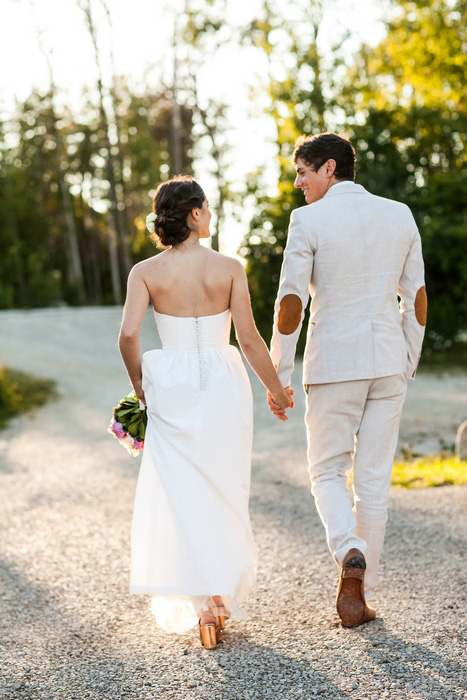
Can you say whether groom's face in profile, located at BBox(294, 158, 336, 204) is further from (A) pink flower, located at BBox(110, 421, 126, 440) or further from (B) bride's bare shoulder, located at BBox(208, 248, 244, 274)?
(A) pink flower, located at BBox(110, 421, 126, 440)

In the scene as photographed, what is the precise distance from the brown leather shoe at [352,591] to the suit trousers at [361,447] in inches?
6.3

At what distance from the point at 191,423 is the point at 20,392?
472 inches

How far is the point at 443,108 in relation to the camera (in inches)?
795

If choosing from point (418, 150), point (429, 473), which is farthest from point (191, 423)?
point (418, 150)

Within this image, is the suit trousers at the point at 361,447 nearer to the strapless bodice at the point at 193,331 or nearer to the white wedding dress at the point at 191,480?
the white wedding dress at the point at 191,480

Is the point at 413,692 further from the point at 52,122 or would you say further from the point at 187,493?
the point at 52,122

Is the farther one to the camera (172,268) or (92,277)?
(92,277)

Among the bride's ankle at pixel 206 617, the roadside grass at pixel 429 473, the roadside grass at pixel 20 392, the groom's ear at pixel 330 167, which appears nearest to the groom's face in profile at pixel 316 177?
the groom's ear at pixel 330 167

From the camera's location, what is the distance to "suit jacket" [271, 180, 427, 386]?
12.0ft

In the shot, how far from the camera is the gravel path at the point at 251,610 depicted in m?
3.12

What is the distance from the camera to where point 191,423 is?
3.65 meters

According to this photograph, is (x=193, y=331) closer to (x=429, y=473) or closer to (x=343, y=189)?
(x=343, y=189)

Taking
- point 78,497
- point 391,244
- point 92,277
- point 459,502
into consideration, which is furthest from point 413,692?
point 92,277

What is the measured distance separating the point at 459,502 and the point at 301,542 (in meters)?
1.44
